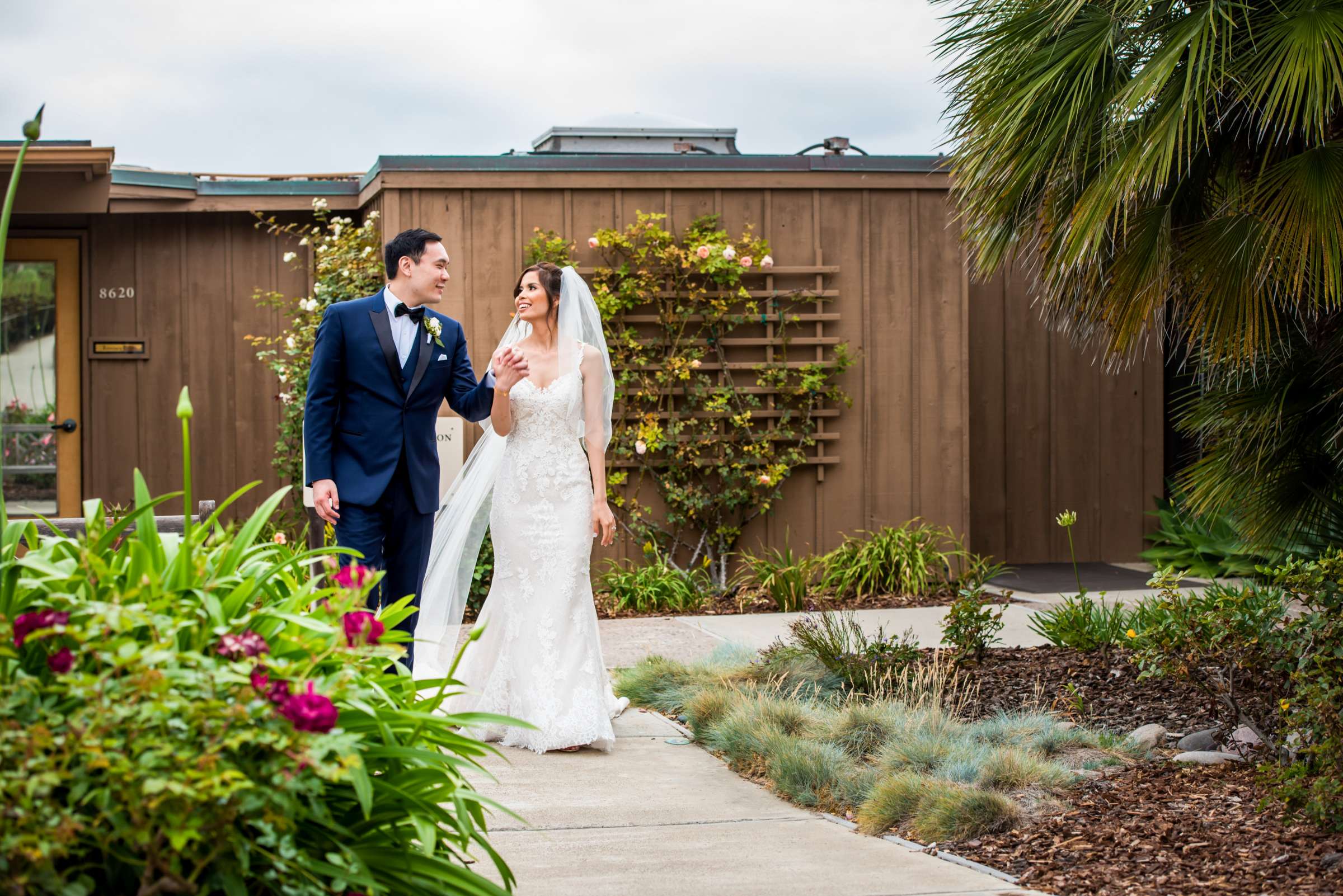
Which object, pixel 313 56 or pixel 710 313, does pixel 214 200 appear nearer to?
pixel 710 313

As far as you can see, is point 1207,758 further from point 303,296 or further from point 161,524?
point 303,296

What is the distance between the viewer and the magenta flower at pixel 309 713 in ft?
6.05

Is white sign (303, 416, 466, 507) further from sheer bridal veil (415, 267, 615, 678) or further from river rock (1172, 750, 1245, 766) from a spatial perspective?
river rock (1172, 750, 1245, 766)

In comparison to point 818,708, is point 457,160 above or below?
above

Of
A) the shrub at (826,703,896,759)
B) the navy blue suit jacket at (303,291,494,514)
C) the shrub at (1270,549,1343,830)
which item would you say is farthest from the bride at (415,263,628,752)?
the shrub at (1270,549,1343,830)

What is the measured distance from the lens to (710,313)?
27.6 feet

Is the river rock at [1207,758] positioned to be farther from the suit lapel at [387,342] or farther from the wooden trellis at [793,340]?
the wooden trellis at [793,340]

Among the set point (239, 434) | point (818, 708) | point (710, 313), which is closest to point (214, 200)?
point (239, 434)

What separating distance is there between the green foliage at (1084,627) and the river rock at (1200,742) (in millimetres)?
1385

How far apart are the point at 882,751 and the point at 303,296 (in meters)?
6.88

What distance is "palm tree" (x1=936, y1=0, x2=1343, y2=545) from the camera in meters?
4.05

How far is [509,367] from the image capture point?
4.64 meters

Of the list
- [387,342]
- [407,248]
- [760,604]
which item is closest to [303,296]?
[760,604]

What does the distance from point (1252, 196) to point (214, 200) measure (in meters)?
7.57
